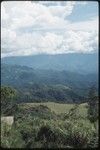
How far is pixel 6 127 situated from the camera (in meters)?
5.45

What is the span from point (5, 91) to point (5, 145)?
2772 cm

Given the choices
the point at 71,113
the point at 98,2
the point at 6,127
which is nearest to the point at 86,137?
the point at 6,127

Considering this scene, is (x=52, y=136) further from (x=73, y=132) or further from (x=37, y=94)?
(x=37, y=94)

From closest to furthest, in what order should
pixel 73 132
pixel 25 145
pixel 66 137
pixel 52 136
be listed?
pixel 25 145 → pixel 52 136 → pixel 66 137 → pixel 73 132

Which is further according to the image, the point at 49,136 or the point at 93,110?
the point at 93,110

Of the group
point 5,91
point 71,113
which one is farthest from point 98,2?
point 5,91

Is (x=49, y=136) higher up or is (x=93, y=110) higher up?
(x=93, y=110)

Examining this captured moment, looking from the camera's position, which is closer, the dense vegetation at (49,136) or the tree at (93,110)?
the dense vegetation at (49,136)

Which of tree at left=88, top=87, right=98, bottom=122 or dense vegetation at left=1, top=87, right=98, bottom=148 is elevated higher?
tree at left=88, top=87, right=98, bottom=122

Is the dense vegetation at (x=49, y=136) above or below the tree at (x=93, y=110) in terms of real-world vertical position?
below

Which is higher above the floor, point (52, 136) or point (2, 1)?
point (2, 1)

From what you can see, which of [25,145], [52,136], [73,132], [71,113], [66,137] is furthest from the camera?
[71,113]

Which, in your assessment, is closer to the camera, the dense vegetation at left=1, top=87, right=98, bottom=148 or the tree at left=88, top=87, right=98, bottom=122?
the dense vegetation at left=1, top=87, right=98, bottom=148

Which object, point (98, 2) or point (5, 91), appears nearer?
point (98, 2)
